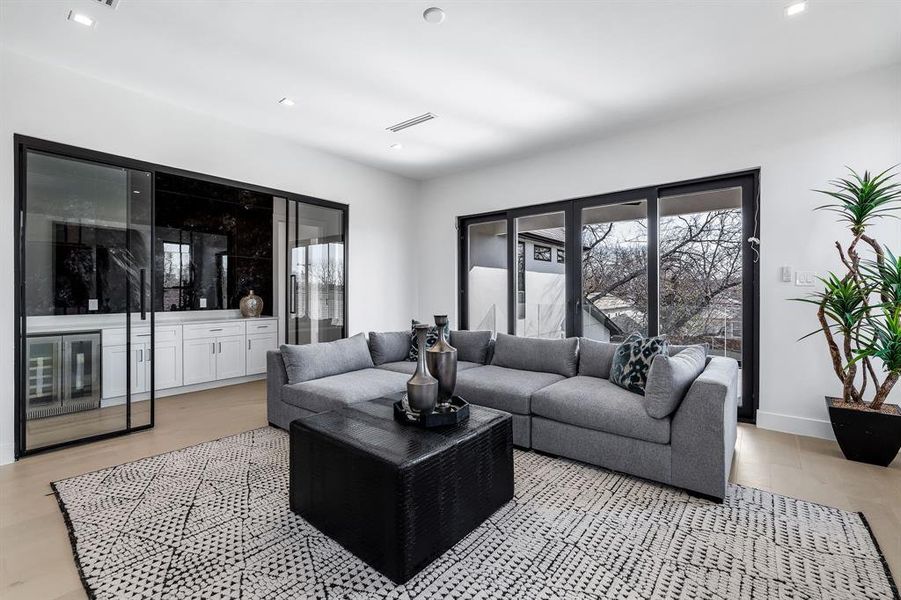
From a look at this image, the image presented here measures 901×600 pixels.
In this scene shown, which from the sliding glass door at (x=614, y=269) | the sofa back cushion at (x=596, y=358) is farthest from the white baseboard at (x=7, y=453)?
the sliding glass door at (x=614, y=269)

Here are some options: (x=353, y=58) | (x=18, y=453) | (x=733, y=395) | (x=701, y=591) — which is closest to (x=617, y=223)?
(x=733, y=395)

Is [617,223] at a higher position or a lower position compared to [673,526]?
higher

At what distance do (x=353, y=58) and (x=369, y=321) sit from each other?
3282 millimetres

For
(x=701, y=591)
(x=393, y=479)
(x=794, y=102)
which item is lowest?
(x=701, y=591)

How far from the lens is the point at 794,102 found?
3.44 metres

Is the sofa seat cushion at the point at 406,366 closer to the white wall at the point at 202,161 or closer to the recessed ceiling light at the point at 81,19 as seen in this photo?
the white wall at the point at 202,161

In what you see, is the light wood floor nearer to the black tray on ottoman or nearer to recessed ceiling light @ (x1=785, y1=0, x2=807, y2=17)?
the black tray on ottoman

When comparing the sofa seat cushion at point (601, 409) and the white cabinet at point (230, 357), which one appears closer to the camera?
the sofa seat cushion at point (601, 409)

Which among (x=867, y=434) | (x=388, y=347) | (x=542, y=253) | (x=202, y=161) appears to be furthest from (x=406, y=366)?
(x=867, y=434)

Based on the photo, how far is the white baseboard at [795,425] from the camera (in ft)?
10.8

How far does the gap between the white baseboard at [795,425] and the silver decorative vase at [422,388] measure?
3.08 metres

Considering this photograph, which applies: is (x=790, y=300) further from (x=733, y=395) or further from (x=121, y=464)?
(x=121, y=464)

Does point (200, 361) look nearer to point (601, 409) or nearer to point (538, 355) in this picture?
point (538, 355)

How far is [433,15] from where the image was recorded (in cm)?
250
